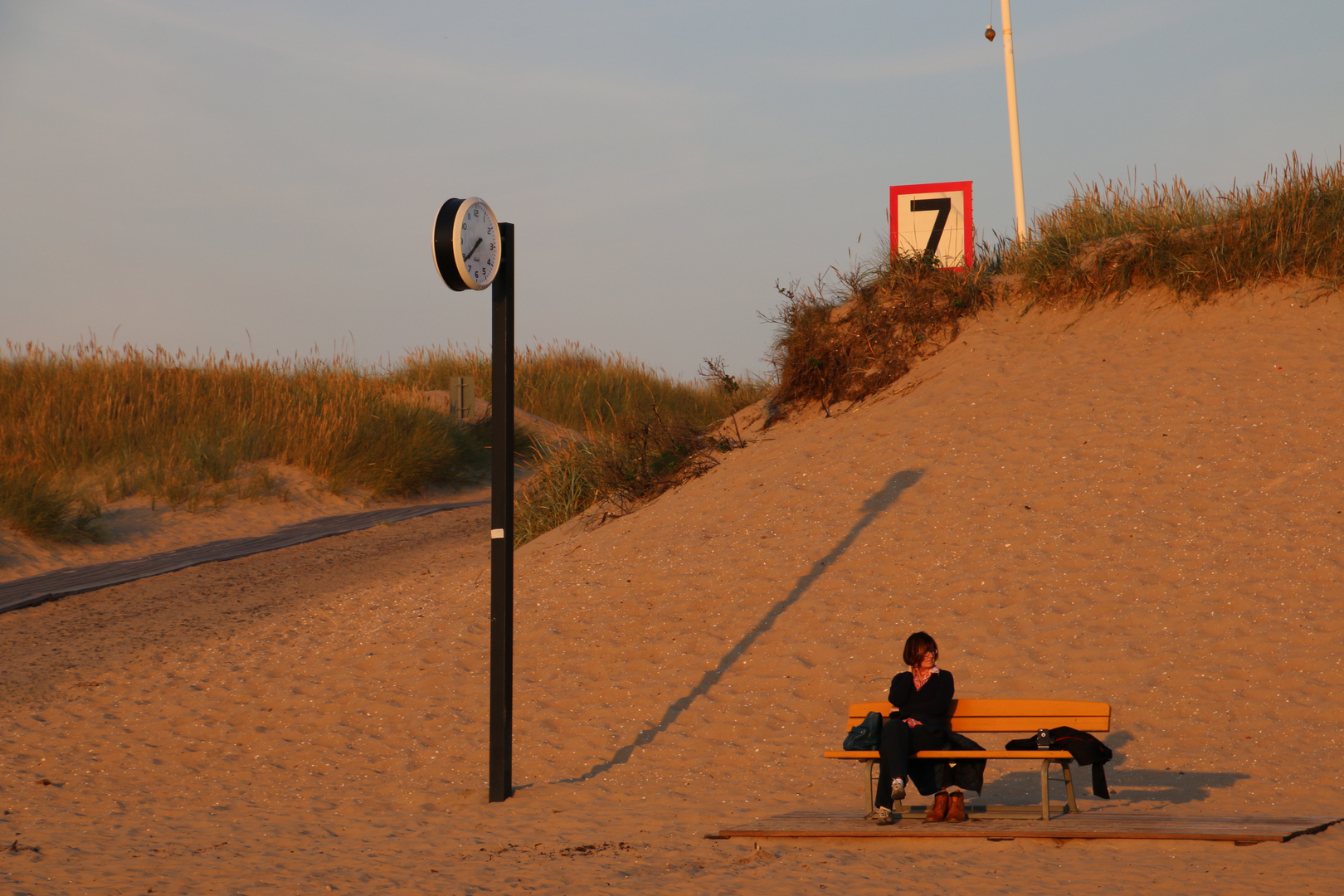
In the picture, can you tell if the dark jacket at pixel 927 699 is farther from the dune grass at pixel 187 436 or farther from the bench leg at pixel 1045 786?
the dune grass at pixel 187 436

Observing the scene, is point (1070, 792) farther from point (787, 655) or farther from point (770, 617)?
point (770, 617)

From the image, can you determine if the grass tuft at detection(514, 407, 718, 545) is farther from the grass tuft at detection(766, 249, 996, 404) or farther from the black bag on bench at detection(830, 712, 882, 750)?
the black bag on bench at detection(830, 712, 882, 750)

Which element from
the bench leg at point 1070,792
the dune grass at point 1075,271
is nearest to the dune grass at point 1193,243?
the dune grass at point 1075,271

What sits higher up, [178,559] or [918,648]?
[178,559]

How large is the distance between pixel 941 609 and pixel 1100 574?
132cm

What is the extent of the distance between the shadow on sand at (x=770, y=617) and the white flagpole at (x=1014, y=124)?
18.0ft

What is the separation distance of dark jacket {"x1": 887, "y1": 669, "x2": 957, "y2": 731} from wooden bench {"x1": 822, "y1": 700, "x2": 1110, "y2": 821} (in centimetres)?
7

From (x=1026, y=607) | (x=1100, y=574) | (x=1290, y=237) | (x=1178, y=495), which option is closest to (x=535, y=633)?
(x=1026, y=607)

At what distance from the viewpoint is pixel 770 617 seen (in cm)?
907

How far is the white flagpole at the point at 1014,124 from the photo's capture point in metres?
15.1

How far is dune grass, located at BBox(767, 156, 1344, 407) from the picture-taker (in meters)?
12.5

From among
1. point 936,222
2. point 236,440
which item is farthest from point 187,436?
point 936,222

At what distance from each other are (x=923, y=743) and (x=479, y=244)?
3.48 metres

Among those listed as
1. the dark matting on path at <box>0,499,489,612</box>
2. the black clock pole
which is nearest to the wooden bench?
the black clock pole
